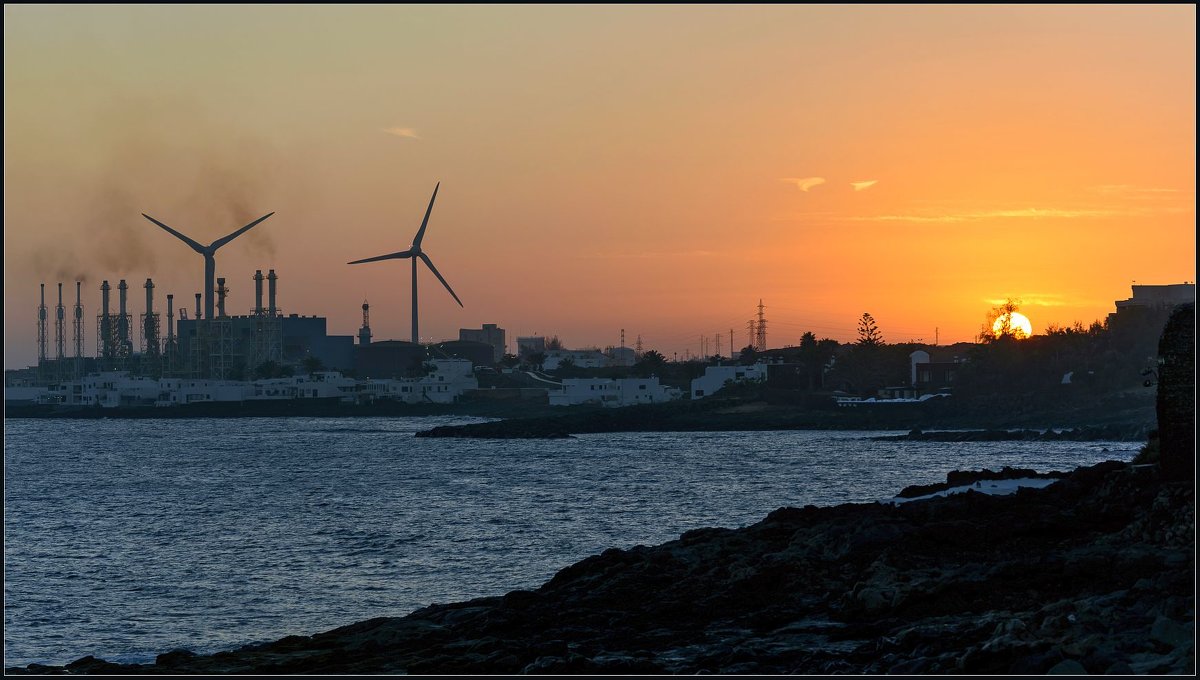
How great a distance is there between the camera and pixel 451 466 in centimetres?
7988

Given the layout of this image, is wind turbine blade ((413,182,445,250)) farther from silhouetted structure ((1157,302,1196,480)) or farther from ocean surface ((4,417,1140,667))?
silhouetted structure ((1157,302,1196,480))

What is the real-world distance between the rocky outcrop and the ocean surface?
251 inches

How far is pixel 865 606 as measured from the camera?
1944 cm

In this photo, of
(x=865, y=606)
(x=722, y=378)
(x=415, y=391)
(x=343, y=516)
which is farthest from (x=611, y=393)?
(x=865, y=606)

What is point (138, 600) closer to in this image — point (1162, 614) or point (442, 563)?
point (442, 563)

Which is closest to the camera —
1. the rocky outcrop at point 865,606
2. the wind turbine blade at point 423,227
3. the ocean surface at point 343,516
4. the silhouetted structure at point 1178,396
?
the rocky outcrop at point 865,606

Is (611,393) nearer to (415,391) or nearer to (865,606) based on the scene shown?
(415,391)

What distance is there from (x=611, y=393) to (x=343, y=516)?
405ft

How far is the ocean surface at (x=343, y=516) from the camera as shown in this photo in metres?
28.9

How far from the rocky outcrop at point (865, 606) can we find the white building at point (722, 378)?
13927cm

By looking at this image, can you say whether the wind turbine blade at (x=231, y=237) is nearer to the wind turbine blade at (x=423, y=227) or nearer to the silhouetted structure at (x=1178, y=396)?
the wind turbine blade at (x=423, y=227)

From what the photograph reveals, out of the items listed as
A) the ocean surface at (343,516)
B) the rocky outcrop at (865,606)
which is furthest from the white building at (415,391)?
the rocky outcrop at (865,606)

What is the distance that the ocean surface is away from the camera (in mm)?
28906

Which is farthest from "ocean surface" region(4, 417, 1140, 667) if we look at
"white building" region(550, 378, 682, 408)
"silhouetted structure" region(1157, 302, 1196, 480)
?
"white building" region(550, 378, 682, 408)
